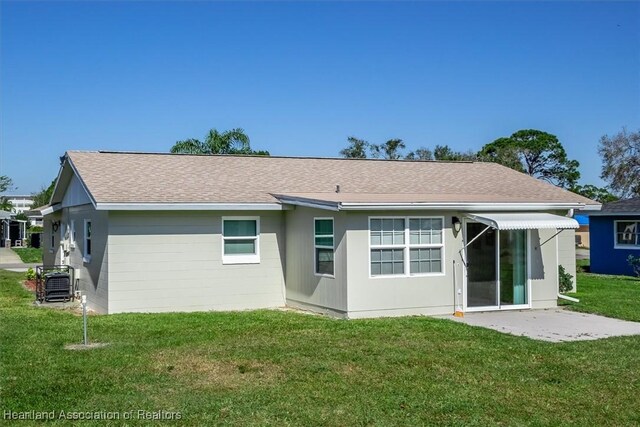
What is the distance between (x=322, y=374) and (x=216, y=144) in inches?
1513

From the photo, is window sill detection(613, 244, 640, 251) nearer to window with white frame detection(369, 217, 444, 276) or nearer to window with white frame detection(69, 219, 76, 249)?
window with white frame detection(369, 217, 444, 276)

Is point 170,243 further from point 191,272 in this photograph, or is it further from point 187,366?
point 187,366

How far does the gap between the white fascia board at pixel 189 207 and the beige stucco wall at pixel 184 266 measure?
0.36 metres

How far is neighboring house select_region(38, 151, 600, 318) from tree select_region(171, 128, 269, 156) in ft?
92.7

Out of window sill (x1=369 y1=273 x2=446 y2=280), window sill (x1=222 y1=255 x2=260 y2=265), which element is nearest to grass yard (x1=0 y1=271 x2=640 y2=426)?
window sill (x1=369 y1=273 x2=446 y2=280)

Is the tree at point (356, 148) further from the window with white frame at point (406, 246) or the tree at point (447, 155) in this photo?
the window with white frame at point (406, 246)

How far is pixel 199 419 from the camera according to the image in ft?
23.7

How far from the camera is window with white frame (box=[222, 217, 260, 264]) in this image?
16344 millimetres

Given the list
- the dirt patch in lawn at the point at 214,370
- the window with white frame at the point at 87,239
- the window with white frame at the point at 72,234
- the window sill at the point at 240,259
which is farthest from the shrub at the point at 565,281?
the window with white frame at the point at 72,234

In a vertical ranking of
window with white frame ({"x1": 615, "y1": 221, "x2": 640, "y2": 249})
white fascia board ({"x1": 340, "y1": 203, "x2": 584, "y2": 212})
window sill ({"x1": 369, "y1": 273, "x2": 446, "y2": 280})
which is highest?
white fascia board ({"x1": 340, "y1": 203, "x2": 584, "y2": 212})

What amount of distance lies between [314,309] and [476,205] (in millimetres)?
4251

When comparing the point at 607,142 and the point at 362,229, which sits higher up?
the point at 607,142

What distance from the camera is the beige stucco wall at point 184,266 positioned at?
1530 centimetres

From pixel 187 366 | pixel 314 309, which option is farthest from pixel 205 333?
pixel 314 309
